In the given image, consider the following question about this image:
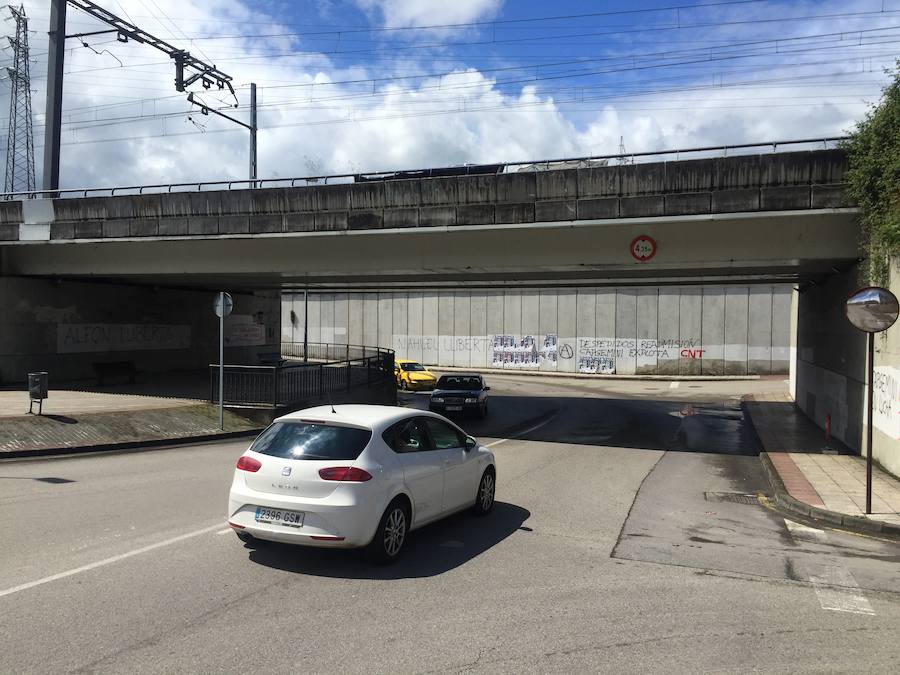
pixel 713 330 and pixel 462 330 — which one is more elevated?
pixel 713 330

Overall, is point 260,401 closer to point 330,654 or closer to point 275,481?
point 275,481

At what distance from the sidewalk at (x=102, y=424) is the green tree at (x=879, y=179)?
1388 cm

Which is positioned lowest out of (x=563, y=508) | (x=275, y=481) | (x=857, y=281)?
(x=563, y=508)

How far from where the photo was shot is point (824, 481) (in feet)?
38.0

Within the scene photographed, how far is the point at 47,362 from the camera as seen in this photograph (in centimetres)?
2303

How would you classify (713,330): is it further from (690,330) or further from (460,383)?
(460,383)

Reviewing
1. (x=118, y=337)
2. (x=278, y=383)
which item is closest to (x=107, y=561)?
(x=278, y=383)

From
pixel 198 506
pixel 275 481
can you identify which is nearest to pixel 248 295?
pixel 198 506

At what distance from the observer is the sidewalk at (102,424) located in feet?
43.7

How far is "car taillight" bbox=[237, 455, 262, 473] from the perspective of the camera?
266 inches

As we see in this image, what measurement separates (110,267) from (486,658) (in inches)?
845

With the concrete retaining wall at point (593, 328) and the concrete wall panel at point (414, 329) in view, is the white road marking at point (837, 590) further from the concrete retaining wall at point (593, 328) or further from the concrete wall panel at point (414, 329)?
the concrete wall panel at point (414, 329)

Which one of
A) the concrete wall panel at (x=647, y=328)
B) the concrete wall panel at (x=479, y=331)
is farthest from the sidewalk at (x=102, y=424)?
the concrete wall panel at (x=479, y=331)

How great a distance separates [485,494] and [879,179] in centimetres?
1024
